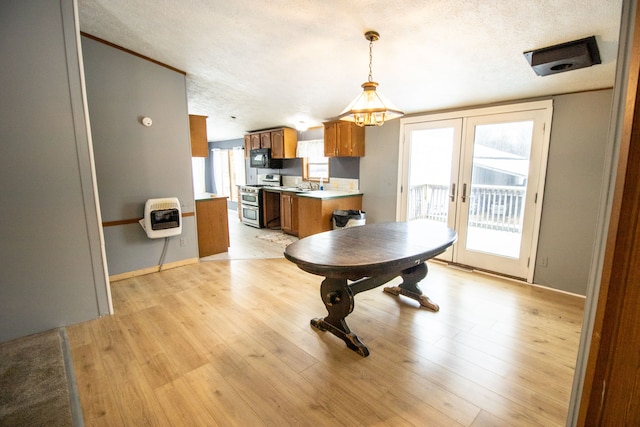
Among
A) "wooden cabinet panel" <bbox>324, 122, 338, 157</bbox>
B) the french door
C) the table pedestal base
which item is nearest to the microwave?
"wooden cabinet panel" <bbox>324, 122, 338, 157</bbox>

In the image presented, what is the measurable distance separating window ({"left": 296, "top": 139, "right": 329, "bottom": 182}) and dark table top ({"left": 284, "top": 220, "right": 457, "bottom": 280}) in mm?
3191

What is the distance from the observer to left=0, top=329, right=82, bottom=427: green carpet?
1.48 meters

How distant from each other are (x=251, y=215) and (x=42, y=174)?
4.32 meters

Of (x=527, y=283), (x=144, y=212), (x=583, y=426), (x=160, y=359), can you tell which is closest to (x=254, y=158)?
(x=144, y=212)

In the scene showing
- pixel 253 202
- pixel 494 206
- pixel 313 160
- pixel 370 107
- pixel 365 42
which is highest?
pixel 365 42

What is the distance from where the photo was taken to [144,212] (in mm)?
3365

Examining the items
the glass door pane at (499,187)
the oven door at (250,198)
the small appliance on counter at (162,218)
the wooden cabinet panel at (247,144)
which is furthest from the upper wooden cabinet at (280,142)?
the glass door pane at (499,187)

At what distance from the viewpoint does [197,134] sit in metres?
4.41

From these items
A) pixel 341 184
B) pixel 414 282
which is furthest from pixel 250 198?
pixel 414 282

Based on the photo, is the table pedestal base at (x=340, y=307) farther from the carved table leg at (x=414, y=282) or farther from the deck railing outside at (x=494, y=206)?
the deck railing outside at (x=494, y=206)

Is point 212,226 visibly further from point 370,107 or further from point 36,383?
point 370,107

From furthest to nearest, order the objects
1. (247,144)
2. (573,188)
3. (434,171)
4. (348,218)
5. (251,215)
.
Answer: (247,144) < (251,215) < (348,218) < (434,171) < (573,188)

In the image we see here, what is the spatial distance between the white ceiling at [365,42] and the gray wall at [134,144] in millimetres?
261

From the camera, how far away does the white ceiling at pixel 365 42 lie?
185cm
